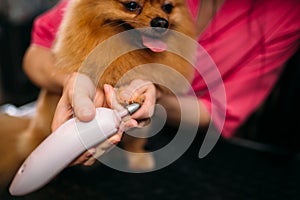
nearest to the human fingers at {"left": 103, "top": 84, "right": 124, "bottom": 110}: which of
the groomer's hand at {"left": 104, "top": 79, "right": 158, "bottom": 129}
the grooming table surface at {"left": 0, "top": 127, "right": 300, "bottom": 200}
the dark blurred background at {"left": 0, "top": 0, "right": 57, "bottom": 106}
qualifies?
the groomer's hand at {"left": 104, "top": 79, "right": 158, "bottom": 129}

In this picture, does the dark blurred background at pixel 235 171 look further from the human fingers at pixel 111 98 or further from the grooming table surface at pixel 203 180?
the human fingers at pixel 111 98

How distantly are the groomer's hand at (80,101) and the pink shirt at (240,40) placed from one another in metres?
0.13

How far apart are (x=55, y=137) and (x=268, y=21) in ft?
0.96

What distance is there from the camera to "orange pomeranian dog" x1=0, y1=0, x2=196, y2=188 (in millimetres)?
325

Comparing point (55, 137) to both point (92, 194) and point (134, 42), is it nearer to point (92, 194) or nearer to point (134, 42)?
point (134, 42)

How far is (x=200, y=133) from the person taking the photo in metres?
0.52

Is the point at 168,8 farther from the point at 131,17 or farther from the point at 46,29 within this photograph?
the point at 46,29

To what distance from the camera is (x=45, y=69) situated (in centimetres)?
45

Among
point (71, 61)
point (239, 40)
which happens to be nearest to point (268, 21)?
point (239, 40)

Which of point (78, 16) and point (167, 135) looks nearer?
point (78, 16)

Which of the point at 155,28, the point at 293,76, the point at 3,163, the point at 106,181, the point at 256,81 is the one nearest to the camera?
the point at 155,28

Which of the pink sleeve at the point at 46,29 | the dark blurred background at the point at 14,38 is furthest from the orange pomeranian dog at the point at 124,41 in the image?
the dark blurred background at the point at 14,38

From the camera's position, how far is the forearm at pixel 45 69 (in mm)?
387

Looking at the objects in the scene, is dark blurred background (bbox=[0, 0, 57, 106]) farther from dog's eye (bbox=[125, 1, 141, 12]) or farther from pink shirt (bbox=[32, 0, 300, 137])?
dog's eye (bbox=[125, 1, 141, 12])
